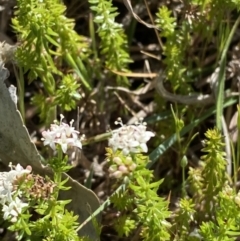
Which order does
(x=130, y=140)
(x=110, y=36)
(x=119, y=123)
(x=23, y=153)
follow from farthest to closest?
(x=110, y=36)
(x=23, y=153)
(x=119, y=123)
(x=130, y=140)

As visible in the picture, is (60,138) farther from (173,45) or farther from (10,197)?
(173,45)

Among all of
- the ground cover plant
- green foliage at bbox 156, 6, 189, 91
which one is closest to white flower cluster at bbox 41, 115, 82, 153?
the ground cover plant

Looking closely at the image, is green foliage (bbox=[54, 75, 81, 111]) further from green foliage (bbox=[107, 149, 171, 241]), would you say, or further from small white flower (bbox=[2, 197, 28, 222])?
Result: small white flower (bbox=[2, 197, 28, 222])

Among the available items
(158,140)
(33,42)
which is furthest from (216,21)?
(33,42)

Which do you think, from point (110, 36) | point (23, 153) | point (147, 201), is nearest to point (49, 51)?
point (110, 36)

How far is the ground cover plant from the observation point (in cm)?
207

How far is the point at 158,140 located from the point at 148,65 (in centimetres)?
40

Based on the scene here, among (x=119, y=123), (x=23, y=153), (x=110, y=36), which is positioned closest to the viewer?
(x=119, y=123)

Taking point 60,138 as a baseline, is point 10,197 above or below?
below

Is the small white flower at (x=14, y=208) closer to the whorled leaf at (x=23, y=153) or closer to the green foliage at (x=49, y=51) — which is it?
the whorled leaf at (x=23, y=153)

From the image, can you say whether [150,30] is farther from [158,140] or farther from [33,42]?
[33,42]

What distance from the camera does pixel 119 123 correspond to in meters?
2.28

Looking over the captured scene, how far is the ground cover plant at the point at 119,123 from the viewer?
6.80 feet

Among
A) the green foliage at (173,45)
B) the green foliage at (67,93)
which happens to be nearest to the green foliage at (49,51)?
the green foliage at (67,93)
